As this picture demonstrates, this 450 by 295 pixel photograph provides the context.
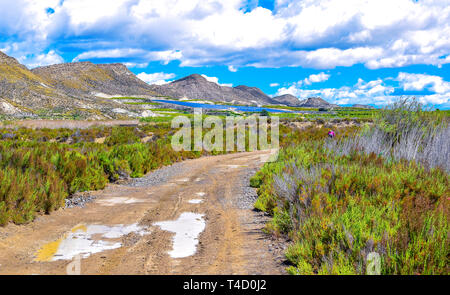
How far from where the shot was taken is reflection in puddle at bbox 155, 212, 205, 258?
605 cm

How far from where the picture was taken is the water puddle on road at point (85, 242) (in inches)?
229

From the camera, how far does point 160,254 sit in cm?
583

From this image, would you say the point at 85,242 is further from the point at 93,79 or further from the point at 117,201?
the point at 93,79

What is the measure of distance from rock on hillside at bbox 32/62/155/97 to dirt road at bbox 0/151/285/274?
140793 mm

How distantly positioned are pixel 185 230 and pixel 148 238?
87 centimetres

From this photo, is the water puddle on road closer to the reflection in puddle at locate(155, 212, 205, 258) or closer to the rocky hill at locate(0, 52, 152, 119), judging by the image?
the reflection in puddle at locate(155, 212, 205, 258)

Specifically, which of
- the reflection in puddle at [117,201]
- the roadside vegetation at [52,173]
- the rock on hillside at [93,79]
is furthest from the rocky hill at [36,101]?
the reflection in puddle at [117,201]

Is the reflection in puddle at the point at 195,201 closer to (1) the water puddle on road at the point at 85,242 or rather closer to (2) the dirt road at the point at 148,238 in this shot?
(2) the dirt road at the point at 148,238

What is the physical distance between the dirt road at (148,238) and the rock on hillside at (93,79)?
462ft

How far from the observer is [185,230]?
7359 mm

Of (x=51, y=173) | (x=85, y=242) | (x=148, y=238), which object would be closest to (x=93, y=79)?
(x=51, y=173)

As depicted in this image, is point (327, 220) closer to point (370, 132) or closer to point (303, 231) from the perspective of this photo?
point (303, 231)

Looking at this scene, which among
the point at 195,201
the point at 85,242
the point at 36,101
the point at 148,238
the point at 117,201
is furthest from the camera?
the point at 36,101
